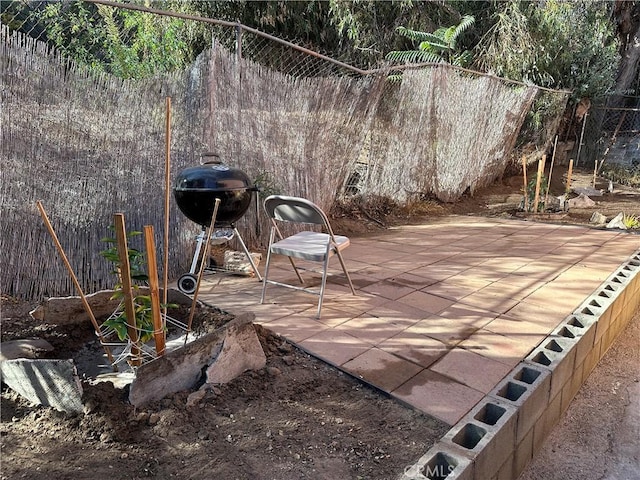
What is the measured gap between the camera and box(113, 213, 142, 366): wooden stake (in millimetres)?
2045

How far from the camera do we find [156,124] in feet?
12.2

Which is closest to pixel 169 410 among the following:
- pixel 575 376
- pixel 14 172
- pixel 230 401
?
pixel 230 401

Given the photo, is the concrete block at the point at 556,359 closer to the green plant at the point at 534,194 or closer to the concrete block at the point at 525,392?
the concrete block at the point at 525,392

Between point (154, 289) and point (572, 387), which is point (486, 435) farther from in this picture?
point (154, 289)

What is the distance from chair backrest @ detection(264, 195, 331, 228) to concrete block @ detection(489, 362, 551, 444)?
139 centimetres

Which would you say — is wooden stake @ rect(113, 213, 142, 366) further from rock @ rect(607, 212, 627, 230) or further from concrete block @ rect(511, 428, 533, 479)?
rock @ rect(607, 212, 627, 230)

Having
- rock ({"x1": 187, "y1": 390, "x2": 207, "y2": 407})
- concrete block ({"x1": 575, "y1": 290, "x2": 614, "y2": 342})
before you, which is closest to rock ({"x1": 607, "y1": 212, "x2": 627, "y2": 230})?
concrete block ({"x1": 575, "y1": 290, "x2": 614, "y2": 342})

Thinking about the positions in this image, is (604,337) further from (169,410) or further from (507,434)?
(169,410)

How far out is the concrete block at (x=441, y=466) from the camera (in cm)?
171

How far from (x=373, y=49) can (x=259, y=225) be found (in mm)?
6646

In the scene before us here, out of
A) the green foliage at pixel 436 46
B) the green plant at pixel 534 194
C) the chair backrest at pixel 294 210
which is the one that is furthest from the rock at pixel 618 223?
the chair backrest at pixel 294 210

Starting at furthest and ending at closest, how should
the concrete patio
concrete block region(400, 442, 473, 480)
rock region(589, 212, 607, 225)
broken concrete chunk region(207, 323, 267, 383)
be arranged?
rock region(589, 212, 607, 225) → the concrete patio → broken concrete chunk region(207, 323, 267, 383) → concrete block region(400, 442, 473, 480)

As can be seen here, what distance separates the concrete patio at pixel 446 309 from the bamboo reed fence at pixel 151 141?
89 centimetres

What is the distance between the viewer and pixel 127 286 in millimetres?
2131
